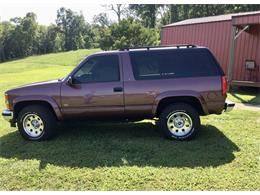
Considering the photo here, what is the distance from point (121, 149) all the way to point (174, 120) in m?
1.25

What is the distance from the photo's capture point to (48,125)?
245 inches

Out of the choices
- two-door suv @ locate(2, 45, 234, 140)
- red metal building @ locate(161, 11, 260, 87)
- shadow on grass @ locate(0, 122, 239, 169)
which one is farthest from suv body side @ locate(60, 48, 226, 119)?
red metal building @ locate(161, 11, 260, 87)

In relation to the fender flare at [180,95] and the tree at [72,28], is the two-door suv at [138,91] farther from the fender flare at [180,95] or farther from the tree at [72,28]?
the tree at [72,28]

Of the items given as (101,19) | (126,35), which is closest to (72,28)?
(101,19)

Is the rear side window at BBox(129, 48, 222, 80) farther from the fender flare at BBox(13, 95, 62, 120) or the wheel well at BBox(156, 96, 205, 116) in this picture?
the fender flare at BBox(13, 95, 62, 120)

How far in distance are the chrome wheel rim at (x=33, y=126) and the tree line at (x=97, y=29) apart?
2193 centimetres

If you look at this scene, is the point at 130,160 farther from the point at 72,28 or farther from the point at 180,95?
the point at 72,28

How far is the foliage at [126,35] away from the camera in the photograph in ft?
93.0

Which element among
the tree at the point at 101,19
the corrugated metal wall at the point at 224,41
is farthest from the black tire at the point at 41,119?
the tree at the point at 101,19

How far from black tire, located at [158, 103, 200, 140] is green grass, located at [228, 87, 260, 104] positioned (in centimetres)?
532

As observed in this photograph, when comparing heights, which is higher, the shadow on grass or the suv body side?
the suv body side

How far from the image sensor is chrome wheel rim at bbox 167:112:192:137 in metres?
6.10

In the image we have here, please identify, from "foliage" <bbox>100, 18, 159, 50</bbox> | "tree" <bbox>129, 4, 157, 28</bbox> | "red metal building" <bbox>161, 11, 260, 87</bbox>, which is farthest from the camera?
"tree" <bbox>129, 4, 157, 28</bbox>

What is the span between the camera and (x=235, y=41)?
44.5 ft
